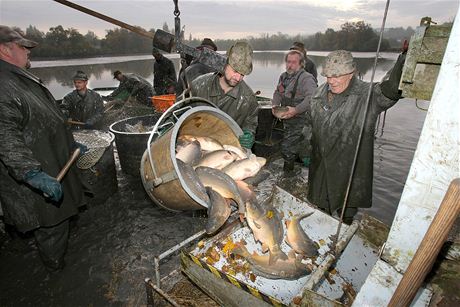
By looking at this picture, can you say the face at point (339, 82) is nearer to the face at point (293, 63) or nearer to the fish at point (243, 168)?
the fish at point (243, 168)

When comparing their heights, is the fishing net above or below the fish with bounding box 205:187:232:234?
below

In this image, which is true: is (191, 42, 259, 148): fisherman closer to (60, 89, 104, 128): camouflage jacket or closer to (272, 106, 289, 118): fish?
(272, 106, 289, 118): fish

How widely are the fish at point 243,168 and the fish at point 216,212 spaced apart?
14.6 inches

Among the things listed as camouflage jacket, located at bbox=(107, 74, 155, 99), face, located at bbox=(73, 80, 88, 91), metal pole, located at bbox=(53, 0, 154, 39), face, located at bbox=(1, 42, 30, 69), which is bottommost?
camouflage jacket, located at bbox=(107, 74, 155, 99)

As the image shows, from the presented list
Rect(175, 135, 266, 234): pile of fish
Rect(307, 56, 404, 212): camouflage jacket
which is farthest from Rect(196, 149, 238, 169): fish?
Rect(307, 56, 404, 212): camouflage jacket

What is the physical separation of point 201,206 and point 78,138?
10.3ft

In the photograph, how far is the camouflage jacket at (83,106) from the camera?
6.41m

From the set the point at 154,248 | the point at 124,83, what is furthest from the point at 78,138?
the point at 124,83

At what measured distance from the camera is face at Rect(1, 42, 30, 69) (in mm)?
2688

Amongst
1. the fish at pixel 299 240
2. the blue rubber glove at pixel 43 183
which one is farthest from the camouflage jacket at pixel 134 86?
the fish at pixel 299 240

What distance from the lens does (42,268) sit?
336 cm

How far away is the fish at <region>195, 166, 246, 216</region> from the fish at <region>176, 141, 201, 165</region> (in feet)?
0.71

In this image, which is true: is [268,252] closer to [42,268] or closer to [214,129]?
[214,129]

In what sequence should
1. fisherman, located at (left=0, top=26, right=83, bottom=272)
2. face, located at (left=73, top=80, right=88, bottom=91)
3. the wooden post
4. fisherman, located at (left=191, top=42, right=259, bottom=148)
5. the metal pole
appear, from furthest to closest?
face, located at (left=73, top=80, right=88, bottom=91) → fisherman, located at (left=191, top=42, right=259, bottom=148) → the metal pole → fisherman, located at (left=0, top=26, right=83, bottom=272) → the wooden post
